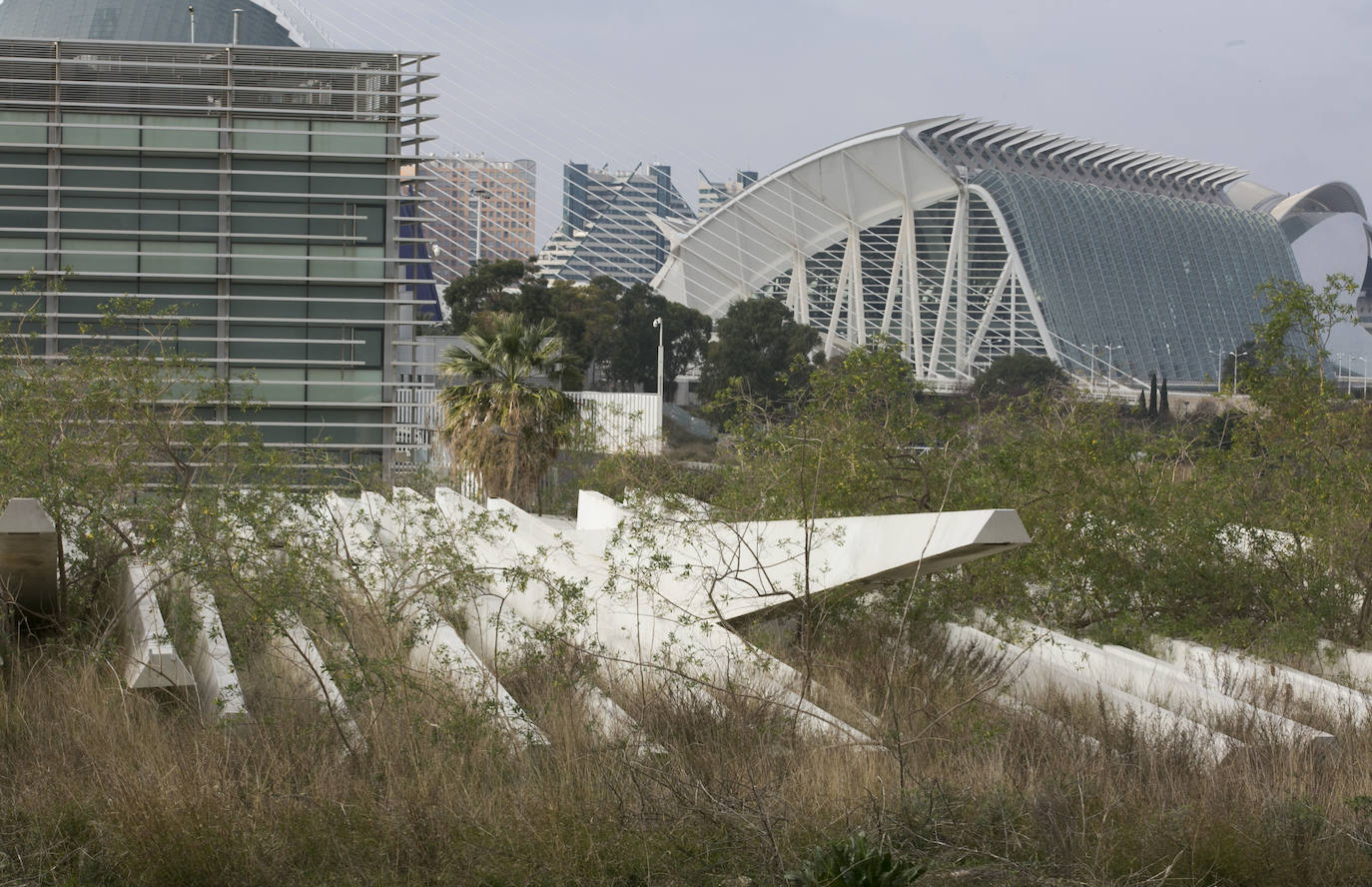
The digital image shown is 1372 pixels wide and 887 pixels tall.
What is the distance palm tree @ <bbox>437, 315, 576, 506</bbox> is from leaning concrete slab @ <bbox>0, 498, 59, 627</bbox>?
16649 mm

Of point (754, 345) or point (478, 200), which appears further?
point (478, 200)

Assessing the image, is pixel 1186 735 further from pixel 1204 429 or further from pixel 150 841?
pixel 1204 429

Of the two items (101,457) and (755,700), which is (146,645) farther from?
(755,700)

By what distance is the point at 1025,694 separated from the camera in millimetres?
10234

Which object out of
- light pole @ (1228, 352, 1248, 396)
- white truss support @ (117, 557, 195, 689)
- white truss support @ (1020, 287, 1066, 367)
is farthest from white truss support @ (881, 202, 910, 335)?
white truss support @ (117, 557, 195, 689)

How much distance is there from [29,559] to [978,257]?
8510 cm

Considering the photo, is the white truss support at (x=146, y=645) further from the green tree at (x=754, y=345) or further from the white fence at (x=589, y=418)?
the green tree at (x=754, y=345)

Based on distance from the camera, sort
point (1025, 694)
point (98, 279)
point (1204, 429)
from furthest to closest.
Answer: point (98, 279), point (1204, 429), point (1025, 694)

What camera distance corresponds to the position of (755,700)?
870 cm

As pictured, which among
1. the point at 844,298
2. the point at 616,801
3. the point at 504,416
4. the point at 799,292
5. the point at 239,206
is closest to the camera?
the point at 616,801

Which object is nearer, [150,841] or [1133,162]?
[150,841]

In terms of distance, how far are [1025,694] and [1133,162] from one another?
102 m

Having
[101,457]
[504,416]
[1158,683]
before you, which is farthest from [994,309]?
[101,457]

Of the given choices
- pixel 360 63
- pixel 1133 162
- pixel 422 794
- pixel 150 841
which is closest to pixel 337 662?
pixel 422 794
